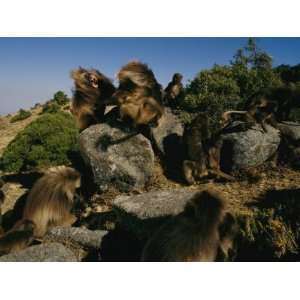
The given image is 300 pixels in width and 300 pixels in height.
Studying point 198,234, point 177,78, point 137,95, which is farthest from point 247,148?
point 177,78

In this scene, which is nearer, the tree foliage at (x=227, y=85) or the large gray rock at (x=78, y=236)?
the large gray rock at (x=78, y=236)

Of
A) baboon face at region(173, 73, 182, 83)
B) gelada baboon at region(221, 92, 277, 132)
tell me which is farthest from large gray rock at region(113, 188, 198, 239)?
baboon face at region(173, 73, 182, 83)

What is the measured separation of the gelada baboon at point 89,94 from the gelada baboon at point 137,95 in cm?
41

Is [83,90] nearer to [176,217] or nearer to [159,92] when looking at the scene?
[159,92]

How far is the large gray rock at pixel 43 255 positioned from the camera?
160 inches

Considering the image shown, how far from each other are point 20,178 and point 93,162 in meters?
2.36

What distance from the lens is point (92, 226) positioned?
17.5ft

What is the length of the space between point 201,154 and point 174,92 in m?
3.75

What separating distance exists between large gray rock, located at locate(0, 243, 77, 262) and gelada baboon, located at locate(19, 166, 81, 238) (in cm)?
80

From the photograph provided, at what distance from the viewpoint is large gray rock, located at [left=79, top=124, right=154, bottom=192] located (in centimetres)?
572

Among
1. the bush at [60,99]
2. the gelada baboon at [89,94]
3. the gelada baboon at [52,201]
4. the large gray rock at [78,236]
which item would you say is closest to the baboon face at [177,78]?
the gelada baboon at [89,94]

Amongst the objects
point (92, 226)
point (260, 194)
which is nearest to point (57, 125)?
point (92, 226)

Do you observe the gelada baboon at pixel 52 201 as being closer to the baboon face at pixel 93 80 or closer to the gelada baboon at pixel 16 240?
the gelada baboon at pixel 16 240

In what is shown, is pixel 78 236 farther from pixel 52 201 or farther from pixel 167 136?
pixel 167 136
